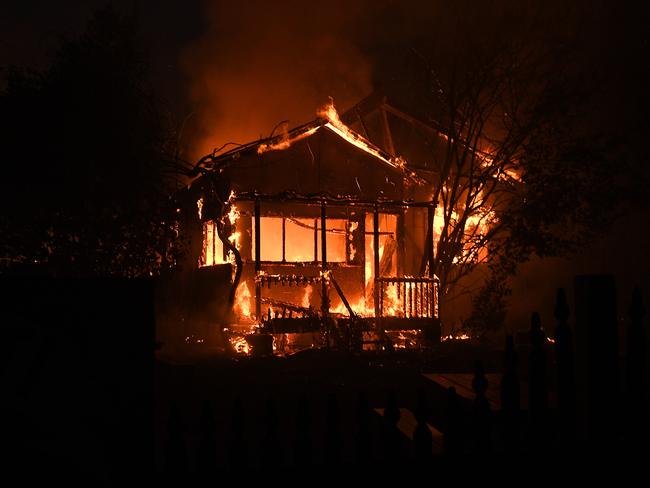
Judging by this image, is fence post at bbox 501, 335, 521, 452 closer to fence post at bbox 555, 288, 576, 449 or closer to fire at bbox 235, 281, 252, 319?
fence post at bbox 555, 288, 576, 449

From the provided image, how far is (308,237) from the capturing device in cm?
1730

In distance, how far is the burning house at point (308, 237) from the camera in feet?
47.4

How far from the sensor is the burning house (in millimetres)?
14445

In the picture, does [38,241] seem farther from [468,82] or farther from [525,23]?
[525,23]

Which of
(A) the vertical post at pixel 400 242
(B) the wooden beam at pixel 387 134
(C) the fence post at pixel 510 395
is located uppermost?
(B) the wooden beam at pixel 387 134

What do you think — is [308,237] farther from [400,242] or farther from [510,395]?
[510,395]

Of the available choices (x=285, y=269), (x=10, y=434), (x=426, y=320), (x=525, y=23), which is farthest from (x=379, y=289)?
(x=10, y=434)

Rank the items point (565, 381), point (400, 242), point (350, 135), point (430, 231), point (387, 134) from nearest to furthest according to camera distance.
→ point (565, 381), point (430, 231), point (350, 135), point (400, 242), point (387, 134)

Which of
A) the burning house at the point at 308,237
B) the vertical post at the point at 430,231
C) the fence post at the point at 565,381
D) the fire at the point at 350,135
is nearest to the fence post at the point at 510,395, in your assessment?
the fence post at the point at 565,381

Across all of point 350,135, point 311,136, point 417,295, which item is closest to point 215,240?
point 311,136

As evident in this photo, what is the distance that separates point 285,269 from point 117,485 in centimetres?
1250

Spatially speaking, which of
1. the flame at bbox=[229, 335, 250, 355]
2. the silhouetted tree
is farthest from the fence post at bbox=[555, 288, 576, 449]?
the flame at bbox=[229, 335, 250, 355]

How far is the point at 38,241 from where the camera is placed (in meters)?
10.6

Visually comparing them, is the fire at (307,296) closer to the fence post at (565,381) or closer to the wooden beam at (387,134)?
the wooden beam at (387,134)
